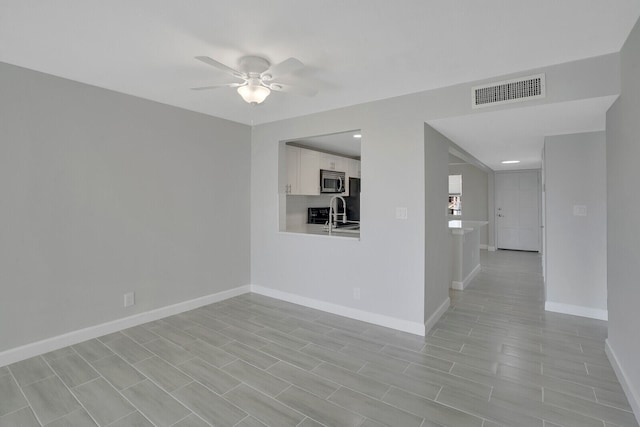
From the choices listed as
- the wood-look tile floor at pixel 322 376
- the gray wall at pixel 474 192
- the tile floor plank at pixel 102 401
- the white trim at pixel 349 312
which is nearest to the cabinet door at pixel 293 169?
the white trim at pixel 349 312

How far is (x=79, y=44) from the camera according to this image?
2.22 metres

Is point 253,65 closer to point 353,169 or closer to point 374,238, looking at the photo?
point 374,238

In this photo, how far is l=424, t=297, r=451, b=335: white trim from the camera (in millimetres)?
3194

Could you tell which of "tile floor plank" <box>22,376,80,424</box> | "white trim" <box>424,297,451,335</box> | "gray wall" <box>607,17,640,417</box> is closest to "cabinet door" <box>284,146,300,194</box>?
"white trim" <box>424,297,451,335</box>

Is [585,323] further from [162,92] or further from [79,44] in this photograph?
[79,44]

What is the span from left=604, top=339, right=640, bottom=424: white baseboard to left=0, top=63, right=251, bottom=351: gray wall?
12.8 ft

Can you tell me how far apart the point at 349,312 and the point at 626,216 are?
251 cm

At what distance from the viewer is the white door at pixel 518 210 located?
26.2ft

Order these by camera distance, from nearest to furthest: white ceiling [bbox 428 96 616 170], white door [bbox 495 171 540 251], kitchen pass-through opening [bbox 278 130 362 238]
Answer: white ceiling [bbox 428 96 616 170]
kitchen pass-through opening [bbox 278 130 362 238]
white door [bbox 495 171 540 251]

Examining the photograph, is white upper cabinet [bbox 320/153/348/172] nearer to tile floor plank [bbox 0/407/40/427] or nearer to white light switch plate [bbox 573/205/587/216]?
white light switch plate [bbox 573/205/587/216]

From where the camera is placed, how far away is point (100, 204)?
9.98 feet

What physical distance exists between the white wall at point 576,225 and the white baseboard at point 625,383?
3.69 feet

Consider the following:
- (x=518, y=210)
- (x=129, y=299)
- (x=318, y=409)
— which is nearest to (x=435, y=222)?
(x=318, y=409)

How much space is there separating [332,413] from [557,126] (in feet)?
11.0
